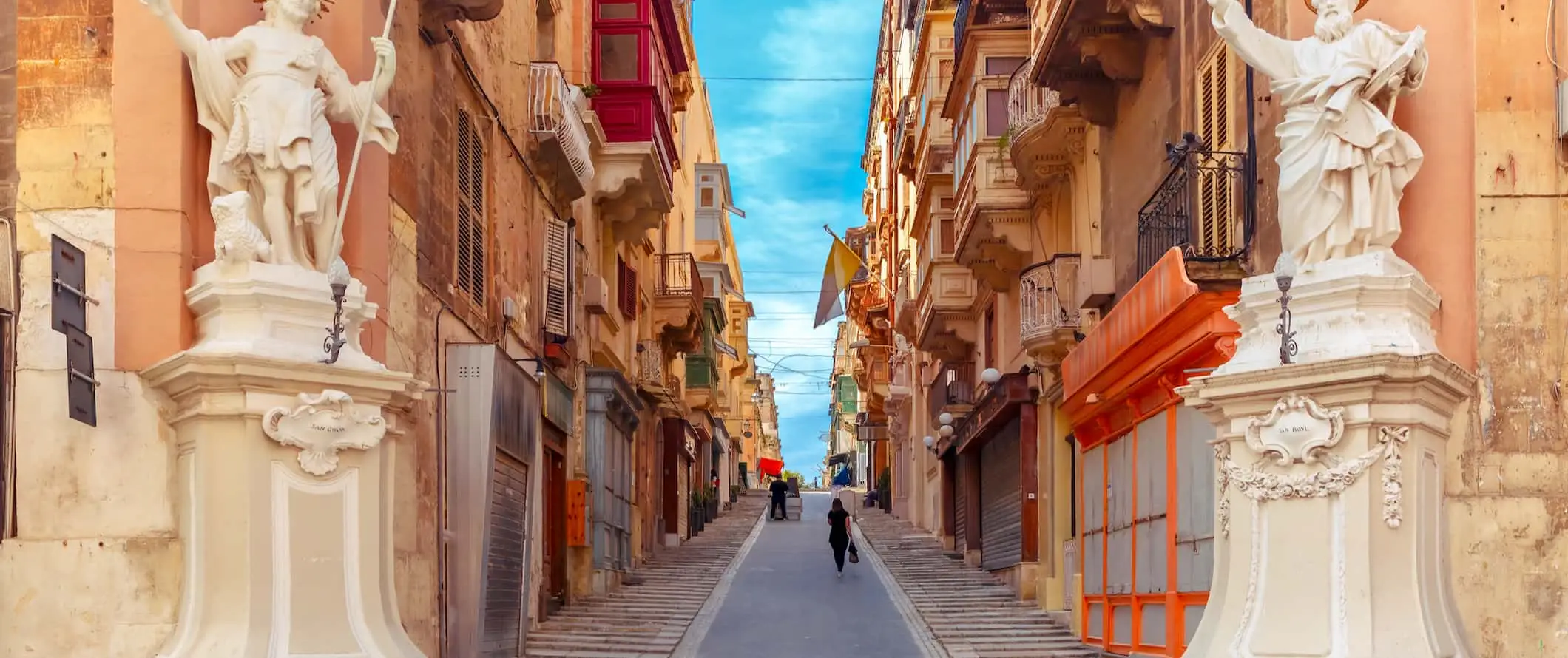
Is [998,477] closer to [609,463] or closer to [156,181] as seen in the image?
[609,463]

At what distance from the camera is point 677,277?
123 ft

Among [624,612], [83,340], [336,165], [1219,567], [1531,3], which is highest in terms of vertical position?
[1531,3]

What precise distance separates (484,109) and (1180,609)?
8.13 metres

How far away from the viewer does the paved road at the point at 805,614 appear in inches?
749

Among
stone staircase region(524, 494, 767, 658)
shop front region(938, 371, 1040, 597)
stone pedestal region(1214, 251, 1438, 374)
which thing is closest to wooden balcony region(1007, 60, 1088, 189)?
shop front region(938, 371, 1040, 597)

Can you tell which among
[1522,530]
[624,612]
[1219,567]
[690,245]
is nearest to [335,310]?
[1219,567]

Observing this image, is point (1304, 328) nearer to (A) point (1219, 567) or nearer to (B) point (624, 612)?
(A) point (1219, 567)

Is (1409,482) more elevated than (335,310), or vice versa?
(335,310)

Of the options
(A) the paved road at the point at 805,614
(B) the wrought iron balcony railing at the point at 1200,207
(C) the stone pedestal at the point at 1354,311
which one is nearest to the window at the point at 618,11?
(A) the paved road at the point at 805,614

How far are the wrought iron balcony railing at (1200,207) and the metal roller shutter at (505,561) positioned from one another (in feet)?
20.6

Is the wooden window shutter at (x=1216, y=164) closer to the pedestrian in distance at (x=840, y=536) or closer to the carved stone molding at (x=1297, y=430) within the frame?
the carved stone molding at (x=1297, y=430)

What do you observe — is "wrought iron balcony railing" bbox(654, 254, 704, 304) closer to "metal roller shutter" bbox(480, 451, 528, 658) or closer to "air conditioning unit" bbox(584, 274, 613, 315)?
"air conditioning unit" bbox(584, 274, 613, 315)

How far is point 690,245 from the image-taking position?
153 feet

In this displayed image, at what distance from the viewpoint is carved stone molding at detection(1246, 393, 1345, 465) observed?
1015cm
